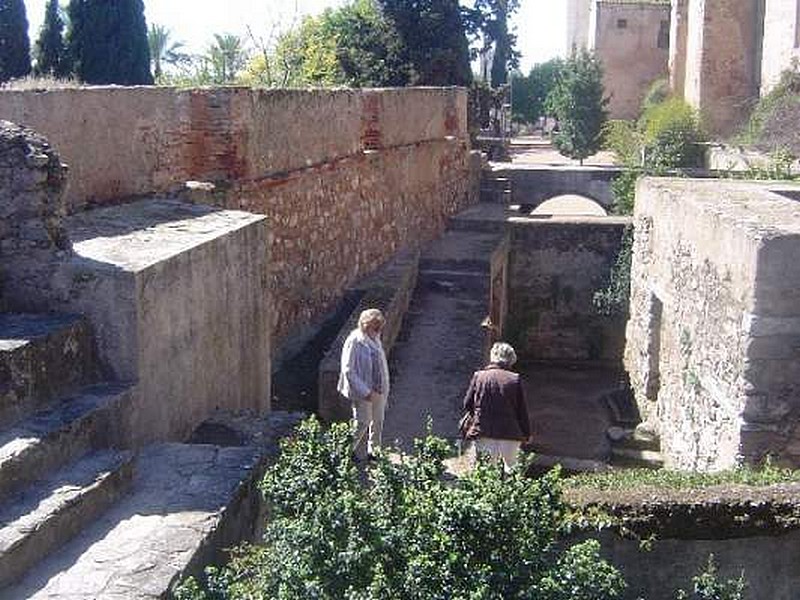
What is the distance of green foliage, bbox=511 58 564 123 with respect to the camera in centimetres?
5369

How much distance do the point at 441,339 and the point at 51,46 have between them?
1676 cm

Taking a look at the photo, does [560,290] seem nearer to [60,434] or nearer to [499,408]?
[499,408]

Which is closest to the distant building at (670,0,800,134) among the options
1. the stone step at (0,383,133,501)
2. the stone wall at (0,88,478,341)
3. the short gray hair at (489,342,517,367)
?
the stone wall at (0,88,478,341)

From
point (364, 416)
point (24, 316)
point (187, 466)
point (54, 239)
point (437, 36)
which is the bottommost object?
point (364, 416)

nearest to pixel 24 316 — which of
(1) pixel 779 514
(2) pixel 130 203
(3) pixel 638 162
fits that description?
(2) pixel 130 203

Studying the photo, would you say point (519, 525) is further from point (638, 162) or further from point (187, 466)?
point (638, 162)

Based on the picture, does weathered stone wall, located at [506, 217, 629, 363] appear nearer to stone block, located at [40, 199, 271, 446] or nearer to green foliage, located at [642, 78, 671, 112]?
stone block, located at [40, 199, 271, 446]

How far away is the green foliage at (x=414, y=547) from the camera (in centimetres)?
362

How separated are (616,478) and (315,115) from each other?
7.71 metres

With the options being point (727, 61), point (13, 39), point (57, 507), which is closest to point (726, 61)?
point (727, 61)

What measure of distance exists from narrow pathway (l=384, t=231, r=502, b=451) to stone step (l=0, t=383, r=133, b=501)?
4.57 m

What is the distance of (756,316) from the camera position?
25.9 feet

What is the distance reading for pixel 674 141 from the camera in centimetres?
2786

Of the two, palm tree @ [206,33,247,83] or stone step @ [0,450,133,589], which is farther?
palm tree @ [206,33,247,83]
